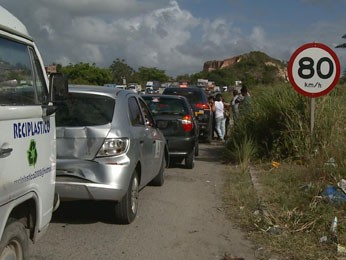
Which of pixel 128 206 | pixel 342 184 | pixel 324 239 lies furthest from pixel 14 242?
pixel 342 184

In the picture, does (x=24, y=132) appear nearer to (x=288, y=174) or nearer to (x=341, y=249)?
(x=341, y=249)

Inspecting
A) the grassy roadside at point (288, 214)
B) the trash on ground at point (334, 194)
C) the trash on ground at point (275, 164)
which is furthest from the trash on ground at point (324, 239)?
the trash on ground at point (275, 164)

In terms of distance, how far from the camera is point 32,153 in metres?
4.37

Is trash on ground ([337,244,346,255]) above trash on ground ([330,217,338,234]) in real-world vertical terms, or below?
below

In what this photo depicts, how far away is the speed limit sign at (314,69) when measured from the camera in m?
9.65

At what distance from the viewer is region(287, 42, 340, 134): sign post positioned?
9.65 m

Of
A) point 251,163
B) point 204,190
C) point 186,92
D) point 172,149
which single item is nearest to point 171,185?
point 204,190

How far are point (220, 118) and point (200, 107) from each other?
127 centimetres

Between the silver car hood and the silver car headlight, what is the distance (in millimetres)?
54

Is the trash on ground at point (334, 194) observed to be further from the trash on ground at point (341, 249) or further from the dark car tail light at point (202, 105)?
the dark car tail light at point (202, 105)

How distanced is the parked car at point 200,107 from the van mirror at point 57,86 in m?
12.6

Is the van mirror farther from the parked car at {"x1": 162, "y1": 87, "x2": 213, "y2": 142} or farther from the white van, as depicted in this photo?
the parked car at {"x1": 162, "y1": 87, "x2": 213, "y2": 142}

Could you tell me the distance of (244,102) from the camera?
594 inches

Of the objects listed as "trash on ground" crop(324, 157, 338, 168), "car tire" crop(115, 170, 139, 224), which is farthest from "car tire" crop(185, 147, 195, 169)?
"car tire" crop(115, 170, 139, 224)
